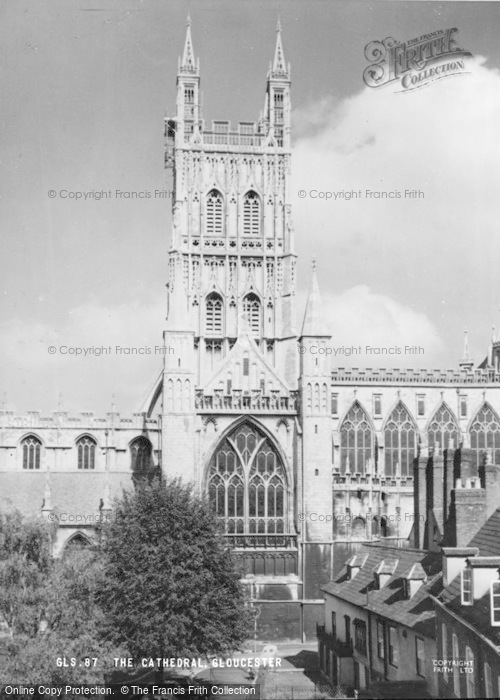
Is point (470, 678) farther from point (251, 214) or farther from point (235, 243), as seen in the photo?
point (251, 214)

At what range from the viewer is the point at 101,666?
31547 millimetres

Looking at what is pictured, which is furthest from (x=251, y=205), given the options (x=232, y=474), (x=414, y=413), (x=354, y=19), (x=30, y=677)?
(x=30, y=677)

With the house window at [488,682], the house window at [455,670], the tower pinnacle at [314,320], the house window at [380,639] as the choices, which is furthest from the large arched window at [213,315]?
the house window at [488,682]

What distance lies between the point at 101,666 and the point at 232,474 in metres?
23.1

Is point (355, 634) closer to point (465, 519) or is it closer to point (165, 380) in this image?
point (465, 519)

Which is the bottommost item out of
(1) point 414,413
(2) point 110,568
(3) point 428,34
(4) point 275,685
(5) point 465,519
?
(4) point 275,685

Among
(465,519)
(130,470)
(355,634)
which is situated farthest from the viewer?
(130,470)

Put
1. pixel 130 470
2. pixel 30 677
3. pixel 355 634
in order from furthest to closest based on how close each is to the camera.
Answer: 1. pixel 130 470
2. pixel 355 634
3. pixel 30 677

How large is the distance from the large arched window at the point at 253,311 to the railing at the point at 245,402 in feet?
45.9

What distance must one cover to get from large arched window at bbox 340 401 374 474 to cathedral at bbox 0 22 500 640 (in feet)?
0.32

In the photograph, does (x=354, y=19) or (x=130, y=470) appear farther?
(x=130, y=470)

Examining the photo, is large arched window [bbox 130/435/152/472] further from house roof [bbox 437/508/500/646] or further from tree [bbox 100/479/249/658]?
house roof [bbox 437/508/500/646]

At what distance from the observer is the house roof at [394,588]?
30092 mm

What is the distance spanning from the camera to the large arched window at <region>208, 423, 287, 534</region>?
53781 millimetres
